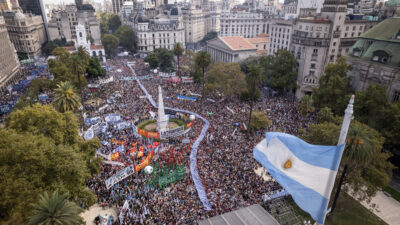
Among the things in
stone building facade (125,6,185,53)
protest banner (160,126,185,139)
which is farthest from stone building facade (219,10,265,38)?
protest banner (160,126,185,139)

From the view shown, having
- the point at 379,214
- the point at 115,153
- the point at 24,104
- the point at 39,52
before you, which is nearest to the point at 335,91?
the point at 379,214

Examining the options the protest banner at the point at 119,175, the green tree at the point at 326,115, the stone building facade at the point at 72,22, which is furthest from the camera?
the stone building facade at the point at 72,22

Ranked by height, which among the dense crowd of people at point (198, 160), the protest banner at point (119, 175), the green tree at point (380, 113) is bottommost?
the dense crowd of people at point (198, 160)

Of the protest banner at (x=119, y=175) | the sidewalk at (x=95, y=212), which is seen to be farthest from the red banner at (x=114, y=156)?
the sidewalk at (x=95, y=212)

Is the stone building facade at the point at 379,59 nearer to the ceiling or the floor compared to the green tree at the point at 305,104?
nearer to the ceiling

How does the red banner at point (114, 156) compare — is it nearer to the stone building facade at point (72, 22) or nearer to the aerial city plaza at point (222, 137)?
the aerial city plaza at point (222, 137)

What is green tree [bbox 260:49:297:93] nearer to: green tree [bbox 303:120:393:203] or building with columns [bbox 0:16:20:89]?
green tree [bbox 303:120:393:203]

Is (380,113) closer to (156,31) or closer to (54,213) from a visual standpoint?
(54,213)
